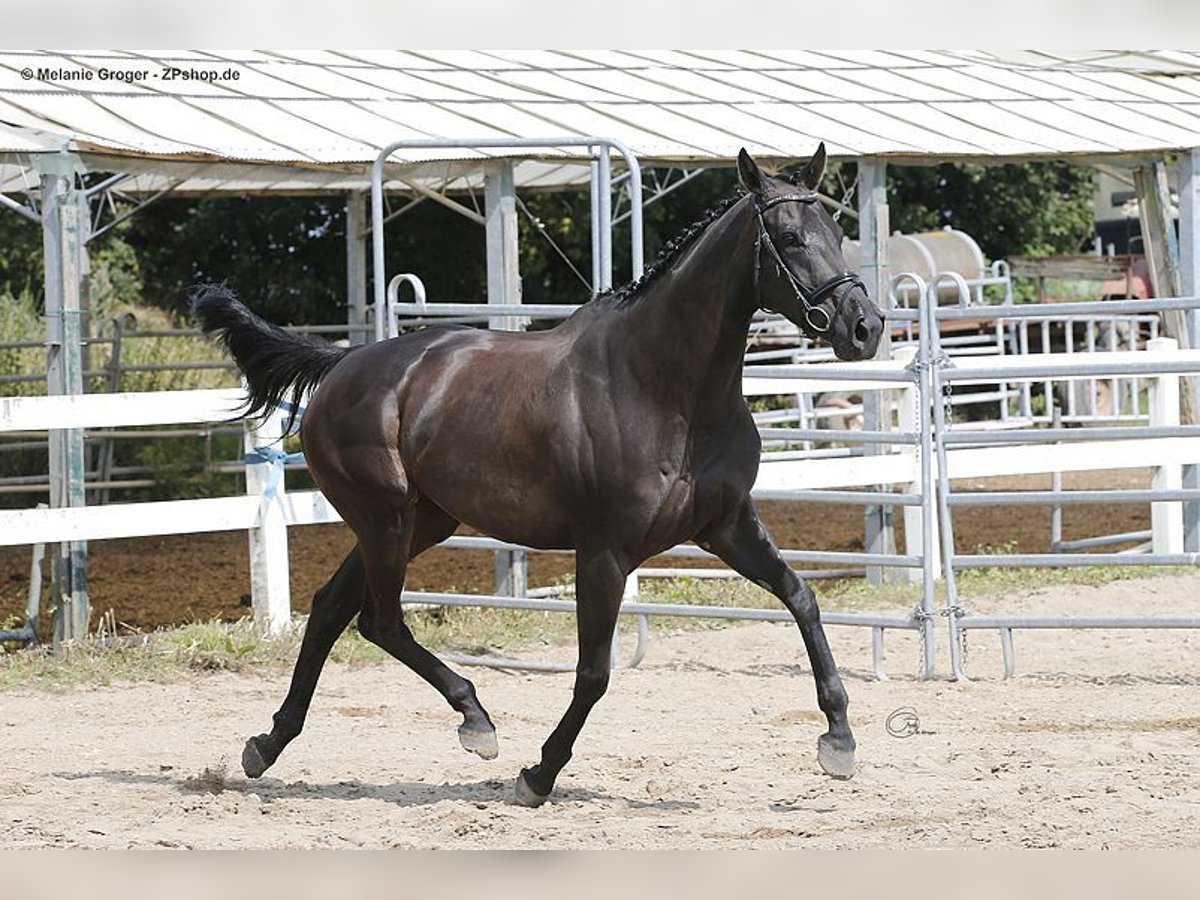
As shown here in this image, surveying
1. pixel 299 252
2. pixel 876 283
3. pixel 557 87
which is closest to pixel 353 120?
pixel 557 87

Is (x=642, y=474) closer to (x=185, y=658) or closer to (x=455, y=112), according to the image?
(x=185, y=658)

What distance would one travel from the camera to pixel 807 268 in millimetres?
5043

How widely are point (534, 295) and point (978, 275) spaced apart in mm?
5589

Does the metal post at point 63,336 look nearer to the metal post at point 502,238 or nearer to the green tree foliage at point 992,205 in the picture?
the metal post at point 502,238

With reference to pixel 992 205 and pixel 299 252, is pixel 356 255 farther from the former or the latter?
pixel 992 205

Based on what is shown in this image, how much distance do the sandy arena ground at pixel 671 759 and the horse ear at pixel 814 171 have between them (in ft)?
6.05

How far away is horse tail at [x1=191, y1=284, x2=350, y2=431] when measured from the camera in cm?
631

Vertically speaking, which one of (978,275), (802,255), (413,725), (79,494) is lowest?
(413,725)

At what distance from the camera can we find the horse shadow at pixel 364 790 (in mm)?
5578

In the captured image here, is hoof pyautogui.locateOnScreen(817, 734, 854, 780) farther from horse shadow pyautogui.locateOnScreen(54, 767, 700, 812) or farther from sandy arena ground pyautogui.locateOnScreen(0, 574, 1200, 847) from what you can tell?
horse shadow pyautogui.locateOnScreen(54, 767, 700, 812)

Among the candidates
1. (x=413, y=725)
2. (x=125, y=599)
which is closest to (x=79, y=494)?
(x=125, y=599)

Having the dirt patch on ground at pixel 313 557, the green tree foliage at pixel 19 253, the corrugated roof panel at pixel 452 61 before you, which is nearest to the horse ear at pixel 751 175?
the dirt patch on ground at pixel 313 557

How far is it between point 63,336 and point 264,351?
3370 mm

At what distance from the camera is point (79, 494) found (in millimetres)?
9188
